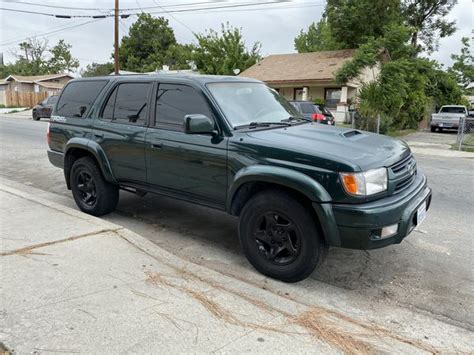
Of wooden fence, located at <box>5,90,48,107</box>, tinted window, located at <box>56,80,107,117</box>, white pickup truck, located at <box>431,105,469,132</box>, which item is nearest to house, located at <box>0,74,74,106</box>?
wooden fence, located at <box>5,90,48,107</box>

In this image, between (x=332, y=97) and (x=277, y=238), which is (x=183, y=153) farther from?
(x=332, y=97)

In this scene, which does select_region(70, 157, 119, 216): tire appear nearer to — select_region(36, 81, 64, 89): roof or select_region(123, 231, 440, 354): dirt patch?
select_region(123, 231, 440, 354): dirt patch

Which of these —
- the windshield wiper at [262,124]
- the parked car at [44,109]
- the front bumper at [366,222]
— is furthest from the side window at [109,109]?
the parked car at [44,109]

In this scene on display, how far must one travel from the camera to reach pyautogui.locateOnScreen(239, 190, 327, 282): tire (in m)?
3.57

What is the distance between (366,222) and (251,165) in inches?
44.8

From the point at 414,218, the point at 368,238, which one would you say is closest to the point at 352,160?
the point at 368,238

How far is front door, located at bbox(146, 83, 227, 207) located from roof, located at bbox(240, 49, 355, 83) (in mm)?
23174

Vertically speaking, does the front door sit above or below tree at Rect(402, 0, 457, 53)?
below

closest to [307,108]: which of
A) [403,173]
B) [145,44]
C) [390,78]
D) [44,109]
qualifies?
[390,78]

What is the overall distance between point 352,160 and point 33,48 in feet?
286

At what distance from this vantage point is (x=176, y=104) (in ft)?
15.3

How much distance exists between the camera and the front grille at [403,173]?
367cm

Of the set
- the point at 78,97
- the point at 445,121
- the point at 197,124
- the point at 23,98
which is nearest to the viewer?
the point at 197,124

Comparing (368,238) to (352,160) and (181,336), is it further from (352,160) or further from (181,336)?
(181,336)
